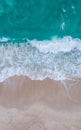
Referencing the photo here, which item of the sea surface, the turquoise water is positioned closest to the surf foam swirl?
the sea surface

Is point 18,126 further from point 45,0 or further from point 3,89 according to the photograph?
point 45,0

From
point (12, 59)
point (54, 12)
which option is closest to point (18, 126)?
point (12, 59)

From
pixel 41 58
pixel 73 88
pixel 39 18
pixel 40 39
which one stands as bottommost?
pixel 73 88

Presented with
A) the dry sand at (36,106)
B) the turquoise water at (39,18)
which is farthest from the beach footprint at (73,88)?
the turquoise water at (39,18)

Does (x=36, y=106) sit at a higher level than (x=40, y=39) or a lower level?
lower

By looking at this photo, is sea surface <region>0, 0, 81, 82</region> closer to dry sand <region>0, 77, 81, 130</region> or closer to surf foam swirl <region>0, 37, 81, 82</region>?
surf foam swirl <region>0, 37, 81, 82</region>

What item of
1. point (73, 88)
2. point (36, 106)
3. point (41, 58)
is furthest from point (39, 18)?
point (36, 106)

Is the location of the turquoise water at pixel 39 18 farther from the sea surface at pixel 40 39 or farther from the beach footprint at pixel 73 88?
the beach footprint at pixel 73 88

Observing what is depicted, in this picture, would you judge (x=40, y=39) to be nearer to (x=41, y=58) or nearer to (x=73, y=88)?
→ (x=41, y=58)
